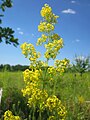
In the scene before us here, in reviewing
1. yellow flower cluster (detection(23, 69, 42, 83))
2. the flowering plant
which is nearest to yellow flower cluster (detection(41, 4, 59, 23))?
the flowering plant

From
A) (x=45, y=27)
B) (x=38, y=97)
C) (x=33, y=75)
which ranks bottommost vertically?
(x=38, y=97)

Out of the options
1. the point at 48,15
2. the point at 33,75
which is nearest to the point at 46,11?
the point at 48,15

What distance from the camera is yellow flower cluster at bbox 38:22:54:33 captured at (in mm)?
4734

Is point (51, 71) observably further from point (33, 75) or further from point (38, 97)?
point (38, 97)

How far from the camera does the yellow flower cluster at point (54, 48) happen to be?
4641mm

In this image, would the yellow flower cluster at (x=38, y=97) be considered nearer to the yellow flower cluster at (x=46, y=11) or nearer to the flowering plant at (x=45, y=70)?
the flowering plant at (x=45, y=70)

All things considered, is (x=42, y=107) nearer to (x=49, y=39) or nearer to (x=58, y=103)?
(x=58, y=103)

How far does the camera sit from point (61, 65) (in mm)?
4629

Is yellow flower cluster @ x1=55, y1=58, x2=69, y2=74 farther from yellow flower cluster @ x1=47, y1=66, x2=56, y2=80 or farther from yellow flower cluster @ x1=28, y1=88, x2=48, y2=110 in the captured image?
yellow flower cluster @ x1=28, y1=88, x2=48, y2=110

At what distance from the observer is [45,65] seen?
184 inches

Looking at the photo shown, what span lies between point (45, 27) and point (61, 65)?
22.5 inches

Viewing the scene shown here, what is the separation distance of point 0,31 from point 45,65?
4.38 meters

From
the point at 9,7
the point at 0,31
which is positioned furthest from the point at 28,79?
the point at 9,7

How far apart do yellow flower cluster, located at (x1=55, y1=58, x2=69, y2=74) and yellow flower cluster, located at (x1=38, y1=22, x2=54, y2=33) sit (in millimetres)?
458
